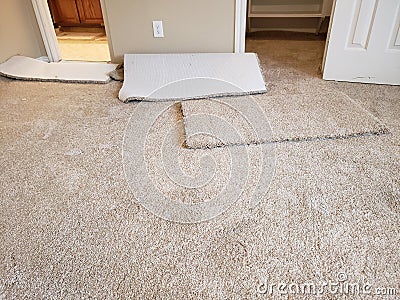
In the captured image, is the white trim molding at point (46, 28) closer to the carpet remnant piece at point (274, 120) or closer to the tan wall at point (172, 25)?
the tan wall at point (172, 25)

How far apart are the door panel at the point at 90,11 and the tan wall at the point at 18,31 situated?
162 cm

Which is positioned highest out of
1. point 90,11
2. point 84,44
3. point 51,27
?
point 51,27

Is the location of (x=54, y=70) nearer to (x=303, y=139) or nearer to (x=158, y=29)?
(x=158, y=29)

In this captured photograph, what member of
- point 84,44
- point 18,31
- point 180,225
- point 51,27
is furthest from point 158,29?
point 180,225

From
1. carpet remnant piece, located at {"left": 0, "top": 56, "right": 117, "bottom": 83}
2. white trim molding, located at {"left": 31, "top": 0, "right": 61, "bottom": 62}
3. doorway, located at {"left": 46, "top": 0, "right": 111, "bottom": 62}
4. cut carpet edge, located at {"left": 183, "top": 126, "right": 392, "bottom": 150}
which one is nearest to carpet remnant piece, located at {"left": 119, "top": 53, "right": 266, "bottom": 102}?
carpet remnant piece, located at {"left": 0, "top": 56, "right": 117, "bottom": 83}

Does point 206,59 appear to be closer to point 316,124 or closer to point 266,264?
point 316,124

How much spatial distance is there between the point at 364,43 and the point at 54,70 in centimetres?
223

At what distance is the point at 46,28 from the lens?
2.53m

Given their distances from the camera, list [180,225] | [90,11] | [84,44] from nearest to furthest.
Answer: [180,225] → [84,44] → [90,11]

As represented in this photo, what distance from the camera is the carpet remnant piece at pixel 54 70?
7.25ft

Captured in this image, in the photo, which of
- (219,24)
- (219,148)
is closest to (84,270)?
(219,148)

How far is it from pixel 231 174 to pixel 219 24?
4.54ft

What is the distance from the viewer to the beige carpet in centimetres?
87

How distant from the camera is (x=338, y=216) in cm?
105
